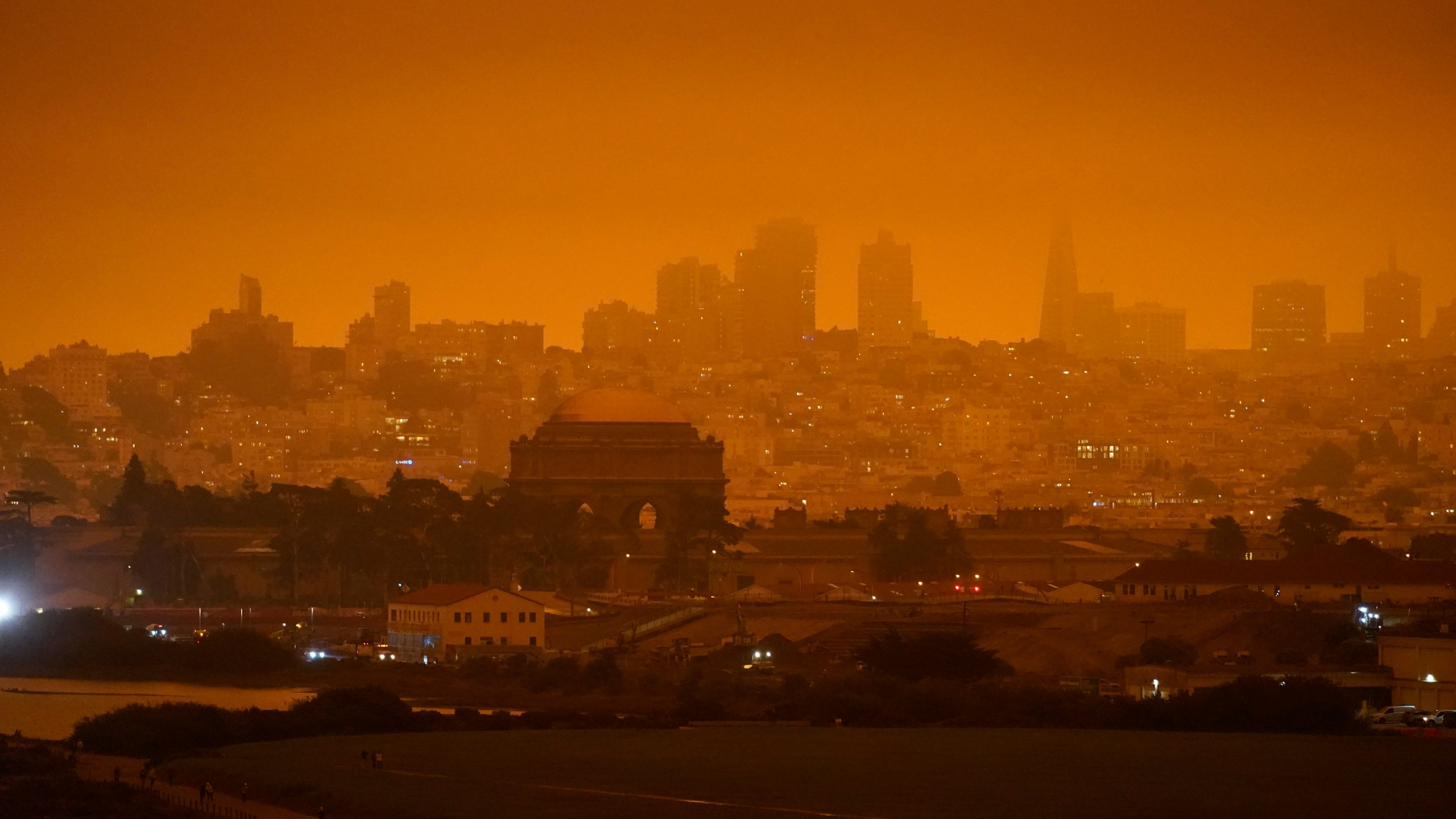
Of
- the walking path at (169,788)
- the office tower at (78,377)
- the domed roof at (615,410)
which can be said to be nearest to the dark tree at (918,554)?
the domed roof at (615,410)

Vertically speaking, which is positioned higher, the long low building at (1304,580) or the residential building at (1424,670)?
the long low building at (1304,580)

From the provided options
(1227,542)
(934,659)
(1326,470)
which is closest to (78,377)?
(1326,470)

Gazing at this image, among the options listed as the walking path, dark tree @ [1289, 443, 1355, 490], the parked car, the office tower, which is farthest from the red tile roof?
the office tower

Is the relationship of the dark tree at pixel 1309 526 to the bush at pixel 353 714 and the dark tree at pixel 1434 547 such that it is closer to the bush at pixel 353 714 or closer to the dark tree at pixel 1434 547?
the dark tree at pixel 1434 547

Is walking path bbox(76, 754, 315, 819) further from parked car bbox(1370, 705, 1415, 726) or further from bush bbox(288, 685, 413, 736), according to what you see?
parked car bbox(1370, 705, 1415, 726)

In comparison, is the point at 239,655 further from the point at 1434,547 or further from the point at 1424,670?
the point at 1434,547
